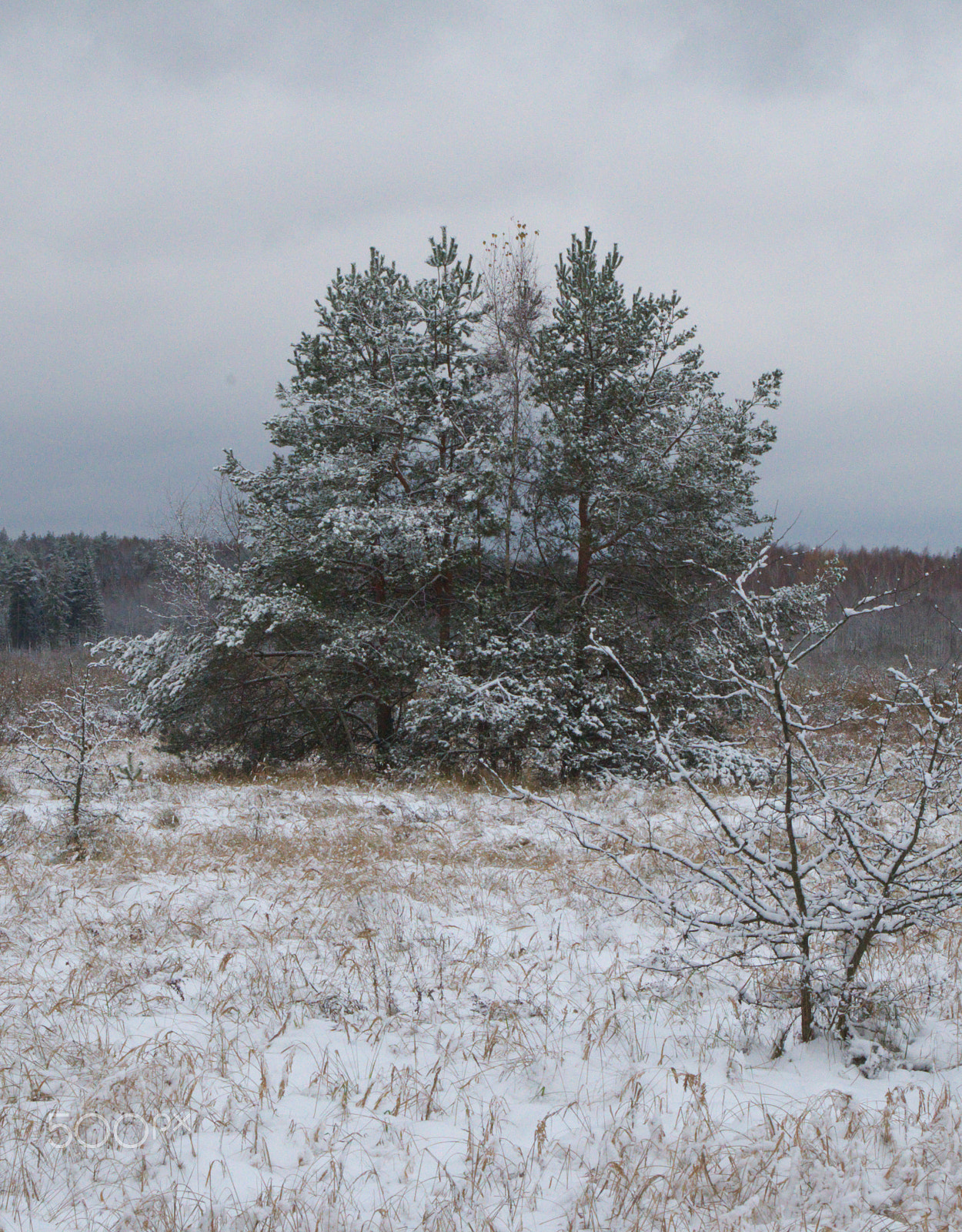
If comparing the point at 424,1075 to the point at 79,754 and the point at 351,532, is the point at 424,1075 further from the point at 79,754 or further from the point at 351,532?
the point at 351,532

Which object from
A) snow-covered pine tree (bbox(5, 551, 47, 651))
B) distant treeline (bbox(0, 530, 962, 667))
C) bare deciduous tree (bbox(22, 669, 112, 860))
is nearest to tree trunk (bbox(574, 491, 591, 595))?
bare deciduous tree (bbox(22, 669, 112, 860))

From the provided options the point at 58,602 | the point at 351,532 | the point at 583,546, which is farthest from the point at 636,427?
the point at 58,602

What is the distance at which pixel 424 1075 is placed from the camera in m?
3.39

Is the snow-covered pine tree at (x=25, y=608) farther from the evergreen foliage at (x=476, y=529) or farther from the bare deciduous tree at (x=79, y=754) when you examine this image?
the bare deciduous tree at (x=79, y=754)

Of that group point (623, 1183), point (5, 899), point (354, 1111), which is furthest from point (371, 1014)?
point (5, 899)

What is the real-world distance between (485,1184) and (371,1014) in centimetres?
130

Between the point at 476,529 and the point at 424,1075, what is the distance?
30.6ft

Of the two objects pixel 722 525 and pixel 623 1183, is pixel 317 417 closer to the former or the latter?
pixel 722 525

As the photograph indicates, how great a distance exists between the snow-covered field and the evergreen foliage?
5935mm

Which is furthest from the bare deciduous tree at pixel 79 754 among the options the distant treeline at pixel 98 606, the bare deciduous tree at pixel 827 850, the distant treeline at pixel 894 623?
the distant treeline at pixel 98 606

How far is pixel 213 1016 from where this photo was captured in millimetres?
3779

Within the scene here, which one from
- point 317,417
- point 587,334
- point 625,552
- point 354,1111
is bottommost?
point 354,1111

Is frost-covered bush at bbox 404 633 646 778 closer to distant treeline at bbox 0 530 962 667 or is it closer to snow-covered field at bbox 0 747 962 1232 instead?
snow-covered field at bbox 0 747 962 1232

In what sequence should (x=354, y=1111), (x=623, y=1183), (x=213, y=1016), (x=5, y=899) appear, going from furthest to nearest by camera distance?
(x=5, y=899)
(x=213, y=1016)
(x=354, y=1111)
(x=623, y=1183)
